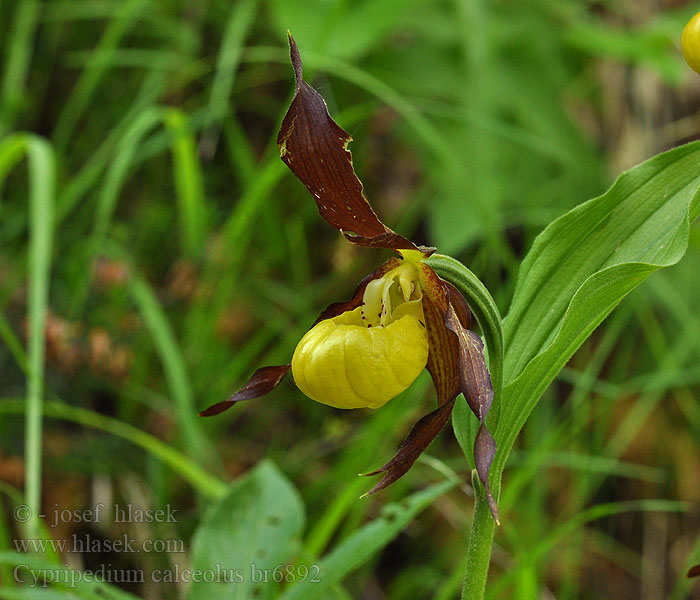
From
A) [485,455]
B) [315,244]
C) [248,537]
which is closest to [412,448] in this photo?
[485,455]

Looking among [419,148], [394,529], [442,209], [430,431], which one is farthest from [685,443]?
[430,431]

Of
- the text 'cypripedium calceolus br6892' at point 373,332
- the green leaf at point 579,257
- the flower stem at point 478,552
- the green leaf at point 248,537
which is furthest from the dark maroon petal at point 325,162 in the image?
the green leaf at point 248,537

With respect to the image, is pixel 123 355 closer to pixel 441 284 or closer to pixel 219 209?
pixel 219 209

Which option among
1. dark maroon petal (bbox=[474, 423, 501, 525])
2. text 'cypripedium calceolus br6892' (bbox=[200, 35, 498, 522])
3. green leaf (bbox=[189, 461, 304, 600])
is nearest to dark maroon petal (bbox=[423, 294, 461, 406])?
text 'cypripedium calceolus br6892' (bbox=[200, 35, 498, 522])

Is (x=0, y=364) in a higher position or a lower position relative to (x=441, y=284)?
lower

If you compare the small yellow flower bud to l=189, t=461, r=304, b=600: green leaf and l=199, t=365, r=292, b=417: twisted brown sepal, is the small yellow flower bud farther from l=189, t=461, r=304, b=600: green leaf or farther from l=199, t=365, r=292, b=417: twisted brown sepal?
l=189, t=461, r=304, b=600: green leaf

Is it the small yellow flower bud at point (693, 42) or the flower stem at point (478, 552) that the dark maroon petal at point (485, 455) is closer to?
the flower stem at point (478, 552)

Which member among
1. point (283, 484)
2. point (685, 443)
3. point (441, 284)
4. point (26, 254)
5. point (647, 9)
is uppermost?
point (647, 9)
